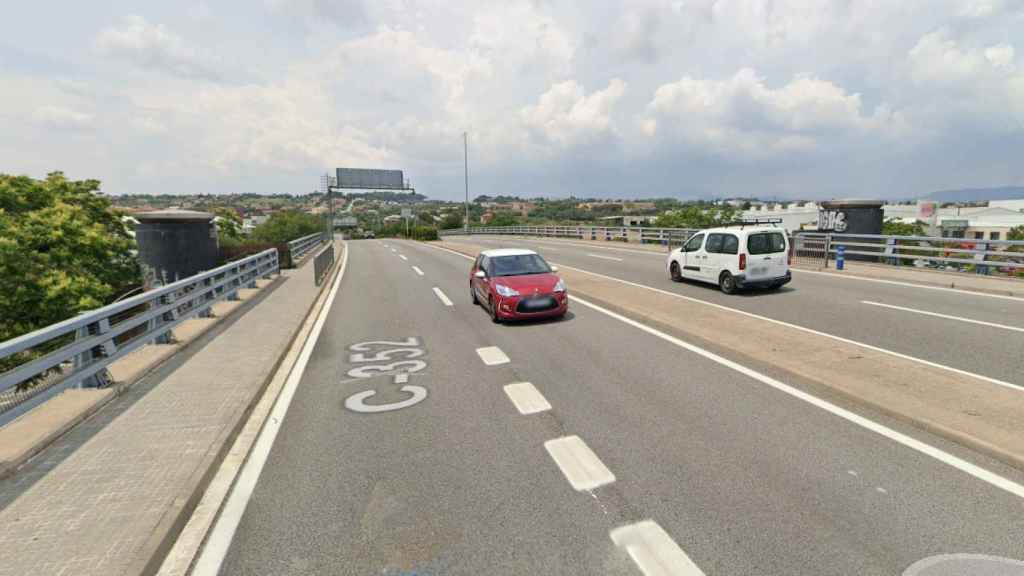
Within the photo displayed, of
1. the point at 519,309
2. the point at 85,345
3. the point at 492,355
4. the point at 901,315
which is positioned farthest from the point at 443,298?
the point at 901,315

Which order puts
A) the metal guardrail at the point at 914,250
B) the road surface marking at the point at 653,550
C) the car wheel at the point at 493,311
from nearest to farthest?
1. the road surface marking at the point at 653,550
2. the car wheel at the point at 493,311
3. the metal guardrail at the point at 914,250

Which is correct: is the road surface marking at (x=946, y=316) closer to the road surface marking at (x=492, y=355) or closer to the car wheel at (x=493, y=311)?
the car wheel at (x=493, y=311)

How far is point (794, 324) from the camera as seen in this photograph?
9.12 metres

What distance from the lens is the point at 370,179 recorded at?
6744 cm

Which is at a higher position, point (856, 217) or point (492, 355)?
point (856, 217)

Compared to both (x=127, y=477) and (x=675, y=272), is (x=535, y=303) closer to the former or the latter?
(x=127, y=477)

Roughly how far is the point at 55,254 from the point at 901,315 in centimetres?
3111

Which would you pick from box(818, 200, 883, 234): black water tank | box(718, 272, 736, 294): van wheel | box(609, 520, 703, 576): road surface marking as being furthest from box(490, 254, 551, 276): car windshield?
box(818, 200, 883, 234): black water tank

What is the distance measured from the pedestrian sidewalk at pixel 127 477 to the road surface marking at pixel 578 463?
2.89 m

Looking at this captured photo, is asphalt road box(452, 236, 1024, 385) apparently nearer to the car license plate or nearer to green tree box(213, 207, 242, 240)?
the car license plate

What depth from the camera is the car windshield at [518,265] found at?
36.0 feet

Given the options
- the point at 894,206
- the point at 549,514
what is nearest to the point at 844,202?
the point at 549,514

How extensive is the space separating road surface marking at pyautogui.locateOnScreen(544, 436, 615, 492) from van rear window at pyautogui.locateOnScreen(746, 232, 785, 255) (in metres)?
9.94

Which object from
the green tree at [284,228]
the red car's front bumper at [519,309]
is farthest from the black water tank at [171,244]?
the green tree at [284,228]
